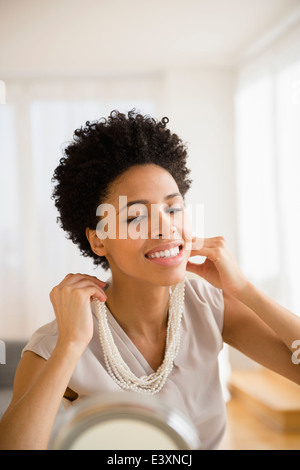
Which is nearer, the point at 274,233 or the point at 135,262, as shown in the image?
the point at 135,262

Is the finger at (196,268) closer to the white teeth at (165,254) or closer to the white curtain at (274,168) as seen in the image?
the white teeth at (165,254)

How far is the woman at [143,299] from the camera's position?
1.47ft

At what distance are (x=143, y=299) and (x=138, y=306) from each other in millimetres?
12

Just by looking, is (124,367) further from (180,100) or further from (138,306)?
(180,100)

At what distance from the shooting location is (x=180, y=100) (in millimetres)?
1480

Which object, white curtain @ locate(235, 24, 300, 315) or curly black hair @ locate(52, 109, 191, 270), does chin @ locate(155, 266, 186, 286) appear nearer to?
curly black hair @ locate(52, 109, 191, 270)

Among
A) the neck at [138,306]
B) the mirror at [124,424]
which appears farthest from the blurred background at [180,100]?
the mirror at [124,424]

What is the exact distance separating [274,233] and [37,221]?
3.31ft

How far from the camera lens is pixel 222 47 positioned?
1114 millimetres

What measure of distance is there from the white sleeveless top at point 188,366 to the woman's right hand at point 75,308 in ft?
0.27

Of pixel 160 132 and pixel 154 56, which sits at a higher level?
pixel 154 56

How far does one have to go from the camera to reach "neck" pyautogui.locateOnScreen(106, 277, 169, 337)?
1.82ft
